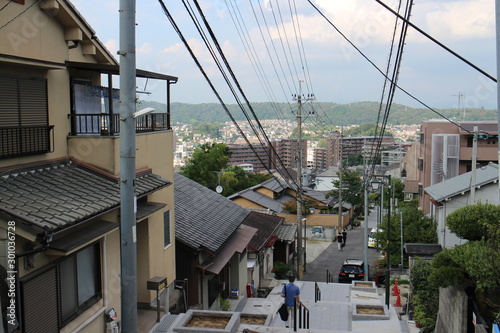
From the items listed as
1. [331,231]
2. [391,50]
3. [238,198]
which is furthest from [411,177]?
[391,50]

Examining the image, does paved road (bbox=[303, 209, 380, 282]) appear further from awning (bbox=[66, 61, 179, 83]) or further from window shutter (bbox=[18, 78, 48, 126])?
window shutter (bbox=[18, 78, 48, 126])

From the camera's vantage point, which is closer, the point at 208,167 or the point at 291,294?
the point at 291,294

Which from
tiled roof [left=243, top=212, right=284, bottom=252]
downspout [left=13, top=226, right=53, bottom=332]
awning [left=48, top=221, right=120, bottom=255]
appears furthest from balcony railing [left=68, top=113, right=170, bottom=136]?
tiled roof [left=243, top=212, right=284, bottom=252]

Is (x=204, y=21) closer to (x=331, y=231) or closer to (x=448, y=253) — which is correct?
(x=448, y=253)

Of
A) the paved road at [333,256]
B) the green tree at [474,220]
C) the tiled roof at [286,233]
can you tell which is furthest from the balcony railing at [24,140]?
the paved road at [333,256]

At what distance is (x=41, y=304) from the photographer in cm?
715

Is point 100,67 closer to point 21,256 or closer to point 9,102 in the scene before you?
point 9,102

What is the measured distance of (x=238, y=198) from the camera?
1950 inches

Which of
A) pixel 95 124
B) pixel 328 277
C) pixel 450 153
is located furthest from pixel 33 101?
pixel 450 153

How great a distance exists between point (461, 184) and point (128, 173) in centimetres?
2801

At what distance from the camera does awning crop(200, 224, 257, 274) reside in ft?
52.6

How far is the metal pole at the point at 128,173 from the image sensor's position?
584 cm

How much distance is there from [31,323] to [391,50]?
969 centimetres

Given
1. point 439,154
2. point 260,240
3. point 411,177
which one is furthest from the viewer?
point 411,177
